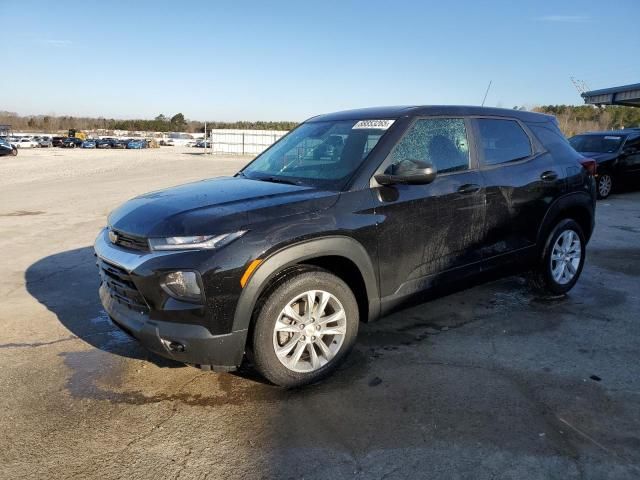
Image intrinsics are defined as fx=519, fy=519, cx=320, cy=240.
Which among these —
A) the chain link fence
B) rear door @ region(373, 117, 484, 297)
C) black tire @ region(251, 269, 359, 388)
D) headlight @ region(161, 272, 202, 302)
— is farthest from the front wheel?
the chain link fence

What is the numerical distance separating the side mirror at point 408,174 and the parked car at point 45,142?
2829 inches

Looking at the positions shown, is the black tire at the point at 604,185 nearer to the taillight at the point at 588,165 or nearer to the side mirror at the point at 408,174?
the taillight at the point at 588,165

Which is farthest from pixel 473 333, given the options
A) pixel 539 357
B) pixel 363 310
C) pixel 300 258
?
pixel 300 258

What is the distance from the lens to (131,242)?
3271 mm

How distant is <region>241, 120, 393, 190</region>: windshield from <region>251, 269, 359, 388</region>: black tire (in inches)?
26.9

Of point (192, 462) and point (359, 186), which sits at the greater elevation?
point (359, 186)

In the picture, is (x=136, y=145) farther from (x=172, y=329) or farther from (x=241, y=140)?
(x=172, y=329)

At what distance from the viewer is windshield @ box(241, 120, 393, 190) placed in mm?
3775

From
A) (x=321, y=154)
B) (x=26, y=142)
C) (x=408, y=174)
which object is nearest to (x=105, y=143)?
(x=26, y=142)

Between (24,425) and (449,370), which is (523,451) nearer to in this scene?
(449,370)

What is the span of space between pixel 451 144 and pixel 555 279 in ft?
6.49

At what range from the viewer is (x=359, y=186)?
3.55 meters

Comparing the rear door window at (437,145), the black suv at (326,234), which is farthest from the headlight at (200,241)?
the rear door window at (437,145)

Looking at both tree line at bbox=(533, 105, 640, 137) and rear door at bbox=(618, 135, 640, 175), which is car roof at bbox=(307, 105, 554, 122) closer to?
rear door at bbox=(618, 135, 640, 175)
